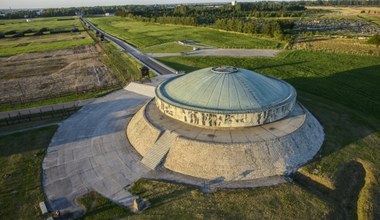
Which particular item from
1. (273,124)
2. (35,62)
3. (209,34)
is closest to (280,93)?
(273,124)

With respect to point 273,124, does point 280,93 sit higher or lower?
higher

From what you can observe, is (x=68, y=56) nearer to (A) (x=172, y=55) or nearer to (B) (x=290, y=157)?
(A) (x=172, y=55)

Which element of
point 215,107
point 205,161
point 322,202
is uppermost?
point 215,107

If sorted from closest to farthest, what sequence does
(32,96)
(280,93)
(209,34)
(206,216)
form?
(206,216) → (280,93) → (32,96) → (209,34)

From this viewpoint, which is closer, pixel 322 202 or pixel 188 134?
pixel 322 202

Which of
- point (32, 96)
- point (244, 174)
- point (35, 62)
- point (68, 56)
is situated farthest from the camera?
point (68, 56)

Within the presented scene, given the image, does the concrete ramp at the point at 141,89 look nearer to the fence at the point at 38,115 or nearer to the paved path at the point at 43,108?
the paved path at the point at 43,108

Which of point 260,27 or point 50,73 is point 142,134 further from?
point 260,27

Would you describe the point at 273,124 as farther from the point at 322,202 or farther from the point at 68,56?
the point at 68,56
